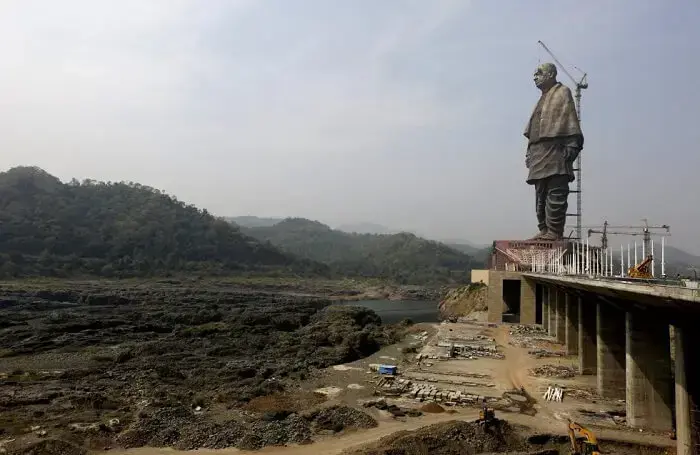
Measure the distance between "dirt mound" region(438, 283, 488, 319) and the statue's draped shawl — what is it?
72.0 feet

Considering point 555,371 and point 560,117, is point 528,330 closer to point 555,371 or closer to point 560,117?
point 555,371

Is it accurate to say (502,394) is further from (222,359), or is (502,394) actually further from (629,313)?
(222,359)

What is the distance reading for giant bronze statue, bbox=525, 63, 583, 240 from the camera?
56.7 metres

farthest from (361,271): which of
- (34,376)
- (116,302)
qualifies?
(34,376)

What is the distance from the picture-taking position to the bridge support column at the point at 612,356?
24.4 meters

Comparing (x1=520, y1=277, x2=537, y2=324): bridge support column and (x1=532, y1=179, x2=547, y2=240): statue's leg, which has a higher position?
(x1=532, y1=179, x2=547, y2=240): statue's leg

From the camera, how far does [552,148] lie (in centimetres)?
5712

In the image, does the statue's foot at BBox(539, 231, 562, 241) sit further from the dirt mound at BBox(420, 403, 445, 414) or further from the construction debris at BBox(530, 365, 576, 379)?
the dirt mound at BBox(420, 403, 445, 414)

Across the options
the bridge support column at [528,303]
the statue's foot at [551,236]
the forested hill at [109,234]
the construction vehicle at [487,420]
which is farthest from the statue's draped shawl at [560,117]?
the forested hill at [109,234]

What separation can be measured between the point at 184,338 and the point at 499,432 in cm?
3337

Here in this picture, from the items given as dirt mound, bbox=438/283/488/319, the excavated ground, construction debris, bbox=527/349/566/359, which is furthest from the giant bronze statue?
the excavated ground

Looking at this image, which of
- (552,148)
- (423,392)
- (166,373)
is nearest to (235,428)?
(423,392)

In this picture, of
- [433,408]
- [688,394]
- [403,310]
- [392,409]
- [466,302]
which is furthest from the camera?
[403,310]

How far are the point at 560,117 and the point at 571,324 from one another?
29062mm
